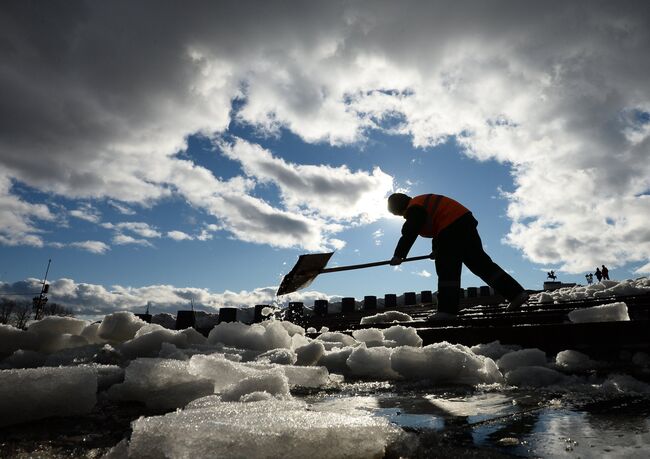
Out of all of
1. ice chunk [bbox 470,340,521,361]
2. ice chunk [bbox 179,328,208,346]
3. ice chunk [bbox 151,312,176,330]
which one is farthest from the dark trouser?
ice chunk [bbox 151,312,176,330]

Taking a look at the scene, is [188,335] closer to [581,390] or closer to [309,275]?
[581,390]

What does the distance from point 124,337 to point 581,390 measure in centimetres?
284

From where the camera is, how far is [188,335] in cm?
291

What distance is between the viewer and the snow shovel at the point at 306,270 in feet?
22.8

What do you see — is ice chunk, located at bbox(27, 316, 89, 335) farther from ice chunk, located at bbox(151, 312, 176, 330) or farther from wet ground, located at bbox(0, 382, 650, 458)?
ice chunk, located at bbox(151, 312, 176, 330)

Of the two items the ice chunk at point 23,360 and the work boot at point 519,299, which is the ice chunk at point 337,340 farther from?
the work boot at point 519,299

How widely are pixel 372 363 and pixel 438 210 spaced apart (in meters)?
3.81

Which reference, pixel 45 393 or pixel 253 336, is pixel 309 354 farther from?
pixel 45 393

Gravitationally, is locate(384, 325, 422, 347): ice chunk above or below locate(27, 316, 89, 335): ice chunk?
below

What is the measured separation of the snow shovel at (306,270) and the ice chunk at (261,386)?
5319 mm

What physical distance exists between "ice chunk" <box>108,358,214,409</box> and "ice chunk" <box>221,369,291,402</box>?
0.13 metres

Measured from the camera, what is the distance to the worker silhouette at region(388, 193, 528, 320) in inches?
222

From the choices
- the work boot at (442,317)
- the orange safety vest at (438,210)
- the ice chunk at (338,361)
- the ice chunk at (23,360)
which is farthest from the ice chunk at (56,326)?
the orange safety vest at (438,210)

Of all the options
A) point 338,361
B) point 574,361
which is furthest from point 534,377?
point 338,361
